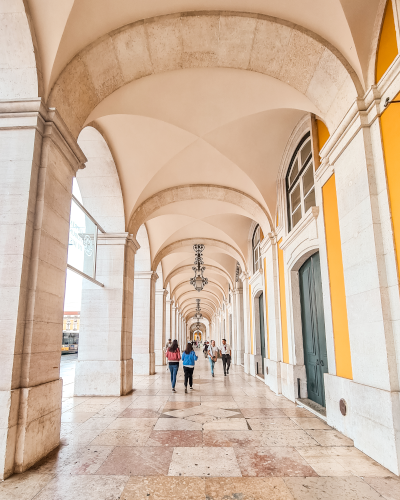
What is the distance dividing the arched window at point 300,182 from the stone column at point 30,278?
4431 millimetres

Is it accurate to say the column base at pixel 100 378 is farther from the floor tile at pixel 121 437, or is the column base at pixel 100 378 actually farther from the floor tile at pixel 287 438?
the floor tile at pixel 287 438

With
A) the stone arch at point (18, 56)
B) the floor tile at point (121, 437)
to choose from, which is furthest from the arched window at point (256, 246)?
the stone arch at point (18, 56)

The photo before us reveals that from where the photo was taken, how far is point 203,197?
10.1m

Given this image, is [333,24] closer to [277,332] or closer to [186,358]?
[277,332]

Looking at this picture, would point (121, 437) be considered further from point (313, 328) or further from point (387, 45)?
point (387, 45)

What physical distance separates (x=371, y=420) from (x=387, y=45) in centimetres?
426

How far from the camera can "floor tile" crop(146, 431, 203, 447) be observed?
14.1ft

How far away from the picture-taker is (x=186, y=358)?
848cm

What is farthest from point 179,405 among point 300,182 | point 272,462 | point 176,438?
point 300,182

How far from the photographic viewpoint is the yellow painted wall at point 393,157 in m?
3.68

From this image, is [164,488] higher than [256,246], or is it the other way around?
[256,246]

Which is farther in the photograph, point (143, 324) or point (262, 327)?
point (143, 324)

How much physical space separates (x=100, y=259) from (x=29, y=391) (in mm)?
5398

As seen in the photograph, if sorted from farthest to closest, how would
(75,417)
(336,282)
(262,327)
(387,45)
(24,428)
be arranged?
1. (262,327)
2. (75,417)
3. (336,282)
4. (387,45)
5. (24,428)
